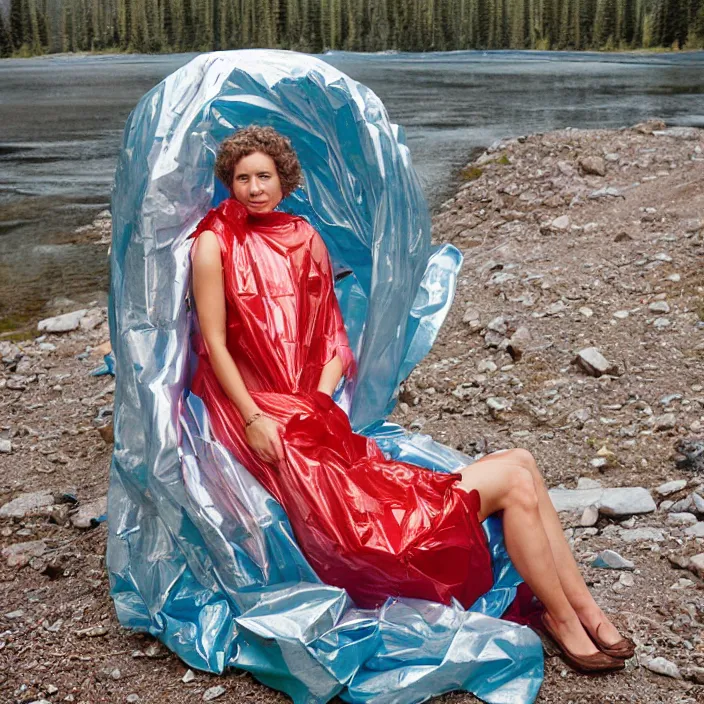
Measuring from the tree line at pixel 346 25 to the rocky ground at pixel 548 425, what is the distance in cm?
524

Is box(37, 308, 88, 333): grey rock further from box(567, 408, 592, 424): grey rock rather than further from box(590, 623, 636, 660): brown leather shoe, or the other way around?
box(590, 623, 636, 660): brown leather shoe

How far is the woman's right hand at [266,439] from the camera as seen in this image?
213 cm

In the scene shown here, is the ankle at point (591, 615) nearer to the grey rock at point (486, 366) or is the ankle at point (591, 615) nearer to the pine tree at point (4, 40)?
the grey rock at point (486, 366)

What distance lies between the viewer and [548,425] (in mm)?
3529

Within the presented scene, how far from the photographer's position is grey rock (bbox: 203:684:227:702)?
83.9 inches

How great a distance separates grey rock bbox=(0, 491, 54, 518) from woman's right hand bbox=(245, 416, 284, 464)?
125 centimetres

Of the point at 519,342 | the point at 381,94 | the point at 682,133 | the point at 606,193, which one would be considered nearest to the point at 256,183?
the point at 519,342

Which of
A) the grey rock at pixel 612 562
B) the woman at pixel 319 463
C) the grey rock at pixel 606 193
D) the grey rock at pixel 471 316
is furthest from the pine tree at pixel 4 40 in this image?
the grey rock at pixel 612 562

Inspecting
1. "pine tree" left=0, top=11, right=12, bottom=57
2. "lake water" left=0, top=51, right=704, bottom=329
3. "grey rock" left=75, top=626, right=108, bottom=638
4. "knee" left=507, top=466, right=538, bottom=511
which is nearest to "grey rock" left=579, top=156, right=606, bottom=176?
"lake water" left=0, top=51, right=704, bottom=329

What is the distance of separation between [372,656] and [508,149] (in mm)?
6470

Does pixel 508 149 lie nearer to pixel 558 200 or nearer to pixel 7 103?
pixel 558 200

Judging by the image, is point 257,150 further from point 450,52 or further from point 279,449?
point 450,52

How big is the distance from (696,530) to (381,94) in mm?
11045

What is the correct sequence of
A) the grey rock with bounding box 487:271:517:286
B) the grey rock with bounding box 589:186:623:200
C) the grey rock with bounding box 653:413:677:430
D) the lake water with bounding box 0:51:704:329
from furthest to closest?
the lake water with bounding box 0:51:704:329, the grey rock with bounding box 589:186:623:200, the grey rock with bounding box 487:271:517:286, the grey rock with bounding box 653:413:677:430
